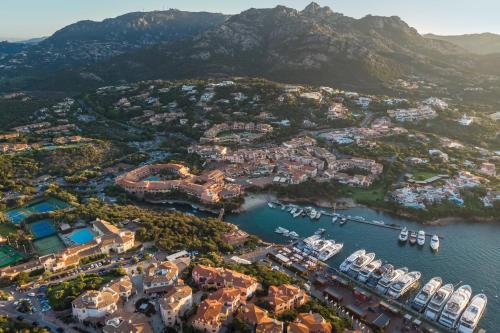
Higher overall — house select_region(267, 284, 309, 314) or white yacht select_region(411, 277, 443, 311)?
house select_region(267, 284, 309, 314)

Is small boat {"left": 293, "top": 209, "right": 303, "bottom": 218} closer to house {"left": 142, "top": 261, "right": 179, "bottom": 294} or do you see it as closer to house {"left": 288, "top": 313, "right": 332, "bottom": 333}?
house {"left": 142, "top": 261, "right": 179, "bottom": 294}

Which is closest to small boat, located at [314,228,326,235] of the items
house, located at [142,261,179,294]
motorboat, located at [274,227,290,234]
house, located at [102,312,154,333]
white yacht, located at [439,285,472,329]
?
motorboat, located at [274,227,290,234]

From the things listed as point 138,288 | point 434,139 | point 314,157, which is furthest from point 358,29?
point 138,288

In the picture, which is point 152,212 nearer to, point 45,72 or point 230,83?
point 230,83

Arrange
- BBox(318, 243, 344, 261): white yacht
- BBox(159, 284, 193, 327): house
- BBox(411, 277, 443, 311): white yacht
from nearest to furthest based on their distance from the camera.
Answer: BBox(159, 284, 193, 327): house → BBox(411, 277, 443, 311): white yacht → BBox(318, 243, 344, 261): white yacht

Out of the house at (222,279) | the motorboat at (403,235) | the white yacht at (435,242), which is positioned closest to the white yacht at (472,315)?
the white yacht at (435,242)

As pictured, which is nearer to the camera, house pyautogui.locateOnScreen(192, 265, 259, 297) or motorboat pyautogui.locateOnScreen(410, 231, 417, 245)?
house pyautogui.locateOnScreen(192, 265, 259, 297)

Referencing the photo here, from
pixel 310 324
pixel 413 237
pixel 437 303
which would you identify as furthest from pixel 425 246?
pixel 310 324
